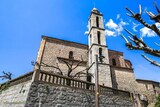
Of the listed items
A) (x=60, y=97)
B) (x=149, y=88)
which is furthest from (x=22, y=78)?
(x=149, y=88)

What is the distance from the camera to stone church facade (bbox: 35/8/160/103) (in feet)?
66.9

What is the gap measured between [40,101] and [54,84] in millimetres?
1414

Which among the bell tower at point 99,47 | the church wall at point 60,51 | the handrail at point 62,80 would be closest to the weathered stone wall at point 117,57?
the church wall at point 60,51

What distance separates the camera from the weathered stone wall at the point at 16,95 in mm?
8906

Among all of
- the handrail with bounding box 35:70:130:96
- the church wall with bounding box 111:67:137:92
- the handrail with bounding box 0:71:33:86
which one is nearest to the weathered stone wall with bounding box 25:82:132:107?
the handrail with bounding box 35:70:130:96

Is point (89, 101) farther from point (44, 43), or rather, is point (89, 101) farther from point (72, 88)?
point (44, 43)

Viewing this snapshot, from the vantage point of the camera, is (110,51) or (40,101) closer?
(40,101)

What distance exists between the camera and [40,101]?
8828mm

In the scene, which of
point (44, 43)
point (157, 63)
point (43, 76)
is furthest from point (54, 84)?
point (44, 43)

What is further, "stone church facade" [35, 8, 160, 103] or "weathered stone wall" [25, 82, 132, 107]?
"stone church facade" [35, 8, 160, 103]

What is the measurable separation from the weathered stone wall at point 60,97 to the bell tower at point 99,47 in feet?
24.2

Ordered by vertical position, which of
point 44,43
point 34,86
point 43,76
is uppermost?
point 44,43

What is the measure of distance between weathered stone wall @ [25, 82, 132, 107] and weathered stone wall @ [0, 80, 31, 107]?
47 cm

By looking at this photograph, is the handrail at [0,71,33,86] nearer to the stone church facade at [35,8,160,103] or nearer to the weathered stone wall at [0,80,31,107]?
the weathered stone wall at [0,80,31,107]
